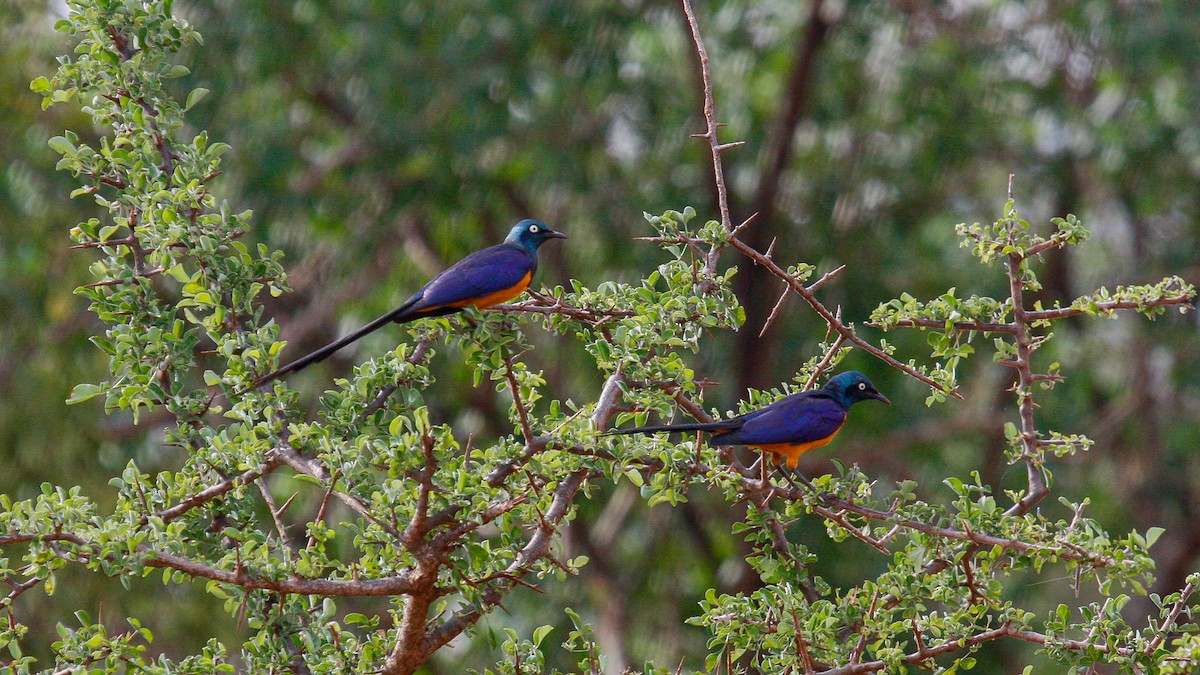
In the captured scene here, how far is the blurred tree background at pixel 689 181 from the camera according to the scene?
12711 millimetres

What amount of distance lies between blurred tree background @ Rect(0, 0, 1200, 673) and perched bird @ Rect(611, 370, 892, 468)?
6.76 meters

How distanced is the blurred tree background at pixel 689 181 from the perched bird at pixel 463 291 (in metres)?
7.03

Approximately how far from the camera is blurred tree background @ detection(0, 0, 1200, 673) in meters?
12.7

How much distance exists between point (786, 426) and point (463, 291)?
136 cm

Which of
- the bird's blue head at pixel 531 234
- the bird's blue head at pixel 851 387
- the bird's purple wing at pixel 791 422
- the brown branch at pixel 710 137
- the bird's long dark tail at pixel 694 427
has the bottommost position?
the bird's blue head at pixel 851 387

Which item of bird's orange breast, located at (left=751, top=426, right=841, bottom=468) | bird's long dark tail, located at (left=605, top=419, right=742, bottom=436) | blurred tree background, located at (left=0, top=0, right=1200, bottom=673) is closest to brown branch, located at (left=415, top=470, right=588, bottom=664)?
bird's long dark tail, located at (left=605, top=419, right=742, bottom=436)

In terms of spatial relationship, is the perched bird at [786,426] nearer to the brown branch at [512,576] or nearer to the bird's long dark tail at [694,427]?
the bird's long dark tail at [694,427]

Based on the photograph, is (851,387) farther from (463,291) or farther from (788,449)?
(463,291)

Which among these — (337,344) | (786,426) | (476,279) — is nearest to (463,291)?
(476,279)

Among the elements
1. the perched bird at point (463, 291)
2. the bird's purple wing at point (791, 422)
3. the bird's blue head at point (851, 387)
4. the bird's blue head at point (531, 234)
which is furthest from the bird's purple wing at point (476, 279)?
the bird's blue head at point (851, 387)

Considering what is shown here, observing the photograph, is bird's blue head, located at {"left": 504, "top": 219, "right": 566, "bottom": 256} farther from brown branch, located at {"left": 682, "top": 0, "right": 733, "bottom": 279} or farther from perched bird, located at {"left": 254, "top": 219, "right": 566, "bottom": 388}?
brown branch, located at {"left": 682, "top": 0, "right": 733, "bottom": 279}

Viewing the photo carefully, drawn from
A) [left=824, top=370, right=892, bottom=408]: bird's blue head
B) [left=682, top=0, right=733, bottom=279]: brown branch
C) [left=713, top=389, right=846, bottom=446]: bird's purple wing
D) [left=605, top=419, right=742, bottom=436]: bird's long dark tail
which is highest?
[left=682, top=0, right=733, bottom=279]: brown branch

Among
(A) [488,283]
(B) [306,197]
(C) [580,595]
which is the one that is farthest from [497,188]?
(A) [488,283]

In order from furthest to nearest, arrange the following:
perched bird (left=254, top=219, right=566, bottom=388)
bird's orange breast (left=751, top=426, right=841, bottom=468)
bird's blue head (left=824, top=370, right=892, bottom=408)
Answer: bird's blue head (left=824, top=370, right=892, bottom=408), bird's orange breast (left=751, top=426, right=841, bottom=468), perched bird (left=254, top=219, right=566, bottom=388)
